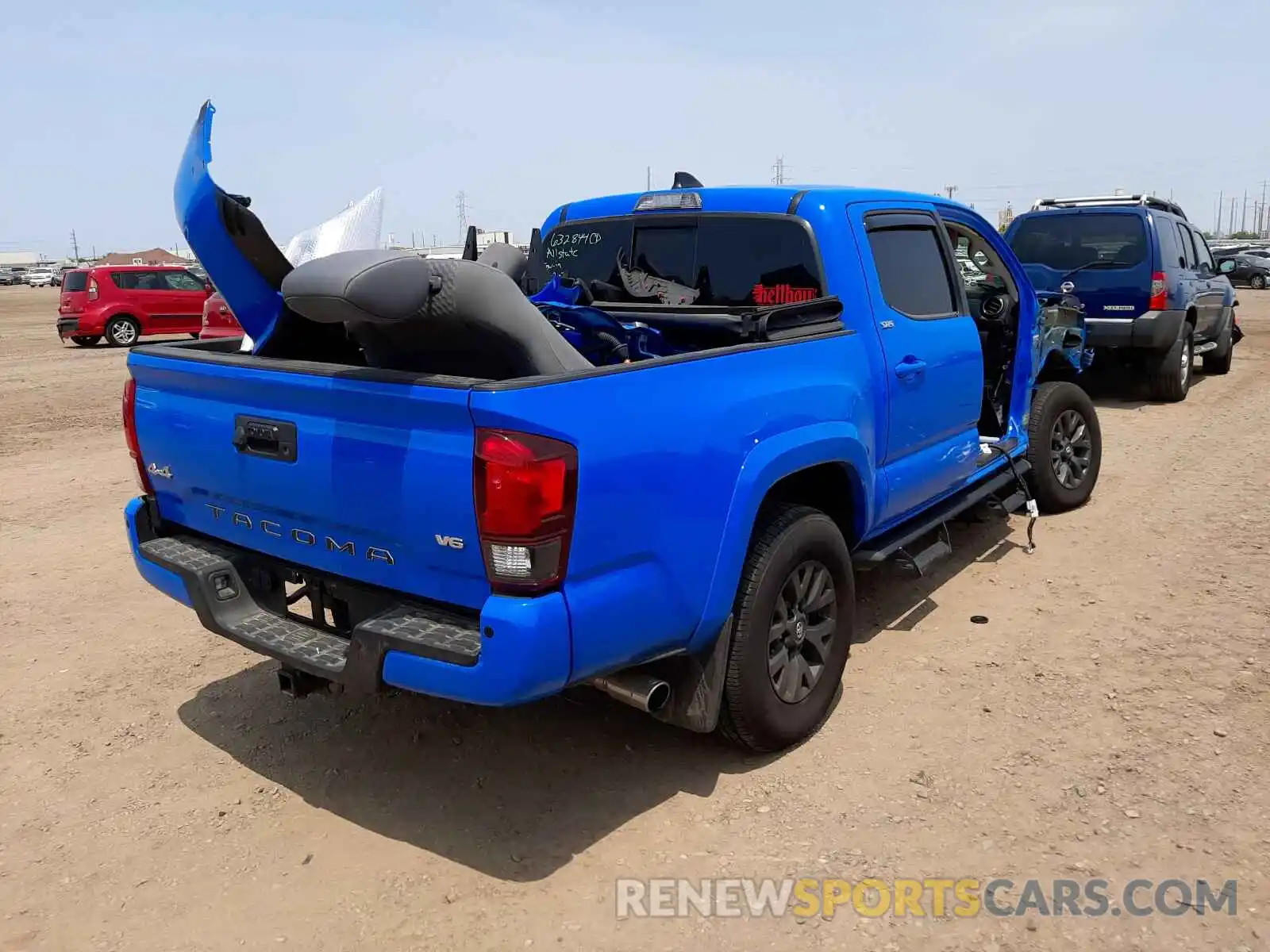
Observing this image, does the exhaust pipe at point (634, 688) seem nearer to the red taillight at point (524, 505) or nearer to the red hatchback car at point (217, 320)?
the red taillight at point (524, 505)

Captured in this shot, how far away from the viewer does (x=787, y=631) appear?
3602 millimetres

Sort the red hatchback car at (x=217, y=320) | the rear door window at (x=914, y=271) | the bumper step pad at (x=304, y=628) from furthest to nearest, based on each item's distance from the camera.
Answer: the red hatchback car at (x=217, y=320) < the rear door window at (x=914, y=271) < the bumper step pad at (x=304, y=628)

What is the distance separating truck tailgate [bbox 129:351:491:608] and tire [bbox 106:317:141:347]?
17882 mm

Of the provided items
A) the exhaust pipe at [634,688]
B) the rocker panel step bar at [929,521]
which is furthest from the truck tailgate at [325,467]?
the rocker panel step bar at [929,521]

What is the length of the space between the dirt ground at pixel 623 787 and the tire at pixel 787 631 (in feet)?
0.63

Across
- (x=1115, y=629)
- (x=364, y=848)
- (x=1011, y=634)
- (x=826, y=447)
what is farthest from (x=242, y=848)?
(x=1115, y=629)

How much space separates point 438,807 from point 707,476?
58.4 inches

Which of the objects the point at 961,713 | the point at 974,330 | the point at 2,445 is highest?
the point at 974,330

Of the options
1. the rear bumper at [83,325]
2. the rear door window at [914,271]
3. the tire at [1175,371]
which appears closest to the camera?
the rear door window at [914,271]

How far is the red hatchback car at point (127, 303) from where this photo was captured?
1892 cm

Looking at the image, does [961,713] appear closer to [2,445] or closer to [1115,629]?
[1115,629]

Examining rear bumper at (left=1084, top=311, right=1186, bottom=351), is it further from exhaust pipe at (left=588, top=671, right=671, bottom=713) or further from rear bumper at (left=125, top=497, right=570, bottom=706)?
rear bumper at (left=125, top=497, right=570, bottom=706)

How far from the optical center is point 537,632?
2598 mm

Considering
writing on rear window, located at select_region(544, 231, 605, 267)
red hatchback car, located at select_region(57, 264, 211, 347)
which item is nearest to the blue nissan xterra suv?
writing on rear window, located at select_region(544, 231, 605, 267)
